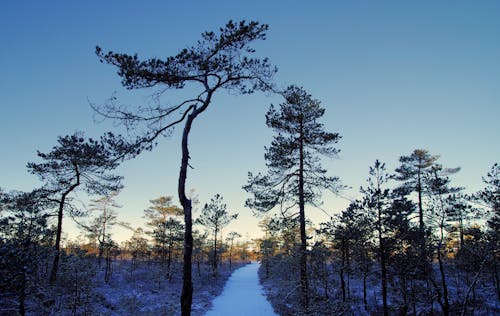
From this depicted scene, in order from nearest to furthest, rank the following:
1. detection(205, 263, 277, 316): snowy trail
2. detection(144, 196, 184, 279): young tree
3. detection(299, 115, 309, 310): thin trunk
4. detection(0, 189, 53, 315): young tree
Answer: detection(0, 189, 53, 315): young tree, detection(299, 115, 309, 310): thin trunk, detection(205, 263, 277, 316): snowy trail, detection(144, 196, 184, 279): young tree

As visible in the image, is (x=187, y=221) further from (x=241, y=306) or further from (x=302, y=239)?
(x=241, y=306)

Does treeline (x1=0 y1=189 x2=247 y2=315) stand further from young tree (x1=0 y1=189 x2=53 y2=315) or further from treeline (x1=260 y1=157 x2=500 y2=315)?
treeline (x1=260 y1=157 x2=500 y2=315)

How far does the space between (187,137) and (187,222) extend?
8.82 ft

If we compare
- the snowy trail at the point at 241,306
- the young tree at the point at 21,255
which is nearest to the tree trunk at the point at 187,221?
the young tree at the point at 21,255

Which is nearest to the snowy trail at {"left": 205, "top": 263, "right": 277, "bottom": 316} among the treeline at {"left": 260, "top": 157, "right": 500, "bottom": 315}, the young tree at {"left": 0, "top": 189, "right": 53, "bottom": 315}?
the treeline at {"left": 260, "top": 157, "right": 500, "bottom": 315}

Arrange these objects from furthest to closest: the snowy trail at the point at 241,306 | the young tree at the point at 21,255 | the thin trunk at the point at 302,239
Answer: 1. the snowy trail at the point at 241,306
2. the thin trunk at the point at 302,239
3. the young tree at the point at 21,255

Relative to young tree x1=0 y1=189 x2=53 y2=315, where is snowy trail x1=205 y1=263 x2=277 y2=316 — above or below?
below

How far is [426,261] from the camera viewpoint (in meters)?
15.9

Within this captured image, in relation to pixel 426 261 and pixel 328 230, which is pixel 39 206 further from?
pixel 426 261

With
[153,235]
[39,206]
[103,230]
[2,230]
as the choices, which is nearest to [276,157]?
[2,230]

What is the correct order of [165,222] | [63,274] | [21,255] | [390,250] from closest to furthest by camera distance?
[21,255]
[63,274]
[390,250]
[165,222]

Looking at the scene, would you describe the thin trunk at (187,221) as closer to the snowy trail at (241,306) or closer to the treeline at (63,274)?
the treeline at (63,274)

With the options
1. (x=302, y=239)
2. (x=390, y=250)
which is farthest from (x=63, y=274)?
(x=390, y=250)

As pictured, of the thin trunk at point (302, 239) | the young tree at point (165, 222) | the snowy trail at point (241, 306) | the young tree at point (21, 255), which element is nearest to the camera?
the young tree at point (21, 255)
